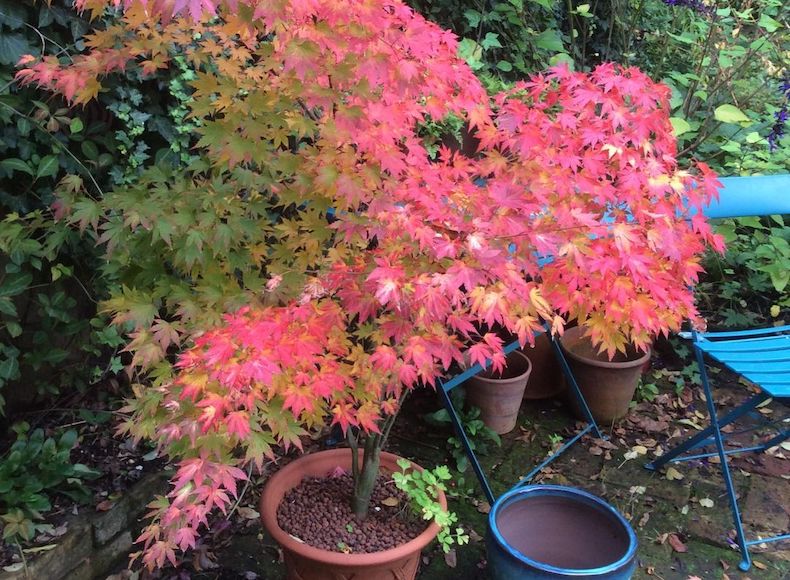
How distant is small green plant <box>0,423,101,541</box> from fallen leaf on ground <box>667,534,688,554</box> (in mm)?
2262

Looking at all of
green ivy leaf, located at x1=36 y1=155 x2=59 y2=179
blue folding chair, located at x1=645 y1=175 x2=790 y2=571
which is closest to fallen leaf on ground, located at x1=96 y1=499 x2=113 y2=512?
green ivy leaf, located at x1=36 y1=155 x2=59 y2=179

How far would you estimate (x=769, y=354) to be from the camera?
268 centimetres

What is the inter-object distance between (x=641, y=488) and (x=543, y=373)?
829 mm

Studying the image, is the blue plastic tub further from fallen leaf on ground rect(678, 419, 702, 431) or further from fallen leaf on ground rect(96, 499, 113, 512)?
fallen leaf on ground rect(678, 419, 702, 431)

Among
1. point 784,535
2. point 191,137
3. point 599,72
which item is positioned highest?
point 599,72

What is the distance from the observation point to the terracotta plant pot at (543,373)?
3.64 metres

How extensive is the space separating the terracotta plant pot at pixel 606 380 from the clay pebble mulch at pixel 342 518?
4.78 feet

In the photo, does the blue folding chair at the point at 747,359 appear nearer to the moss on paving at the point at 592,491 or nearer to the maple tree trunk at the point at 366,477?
the moss on paving at the point at 592,491

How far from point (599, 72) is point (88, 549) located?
7.80 feet

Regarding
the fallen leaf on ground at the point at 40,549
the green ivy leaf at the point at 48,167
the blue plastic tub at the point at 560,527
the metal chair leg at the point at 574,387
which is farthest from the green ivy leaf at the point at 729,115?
the fallen leaf on ground at the point at 40,549

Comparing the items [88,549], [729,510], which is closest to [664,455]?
[729,510]

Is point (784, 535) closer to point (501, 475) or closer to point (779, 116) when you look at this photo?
point (501, 475)

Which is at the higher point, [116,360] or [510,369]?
[116,360]

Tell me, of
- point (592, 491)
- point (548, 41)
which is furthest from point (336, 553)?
point (548, 41)
